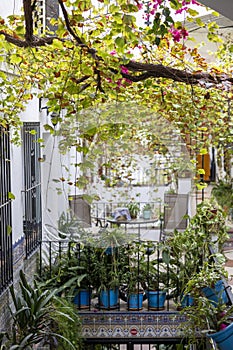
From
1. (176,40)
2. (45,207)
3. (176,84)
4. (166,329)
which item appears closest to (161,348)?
(166,329)

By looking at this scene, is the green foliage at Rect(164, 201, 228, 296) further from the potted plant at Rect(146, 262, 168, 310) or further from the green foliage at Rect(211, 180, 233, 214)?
the green foliage at Rect(211, 180, 233, 214)

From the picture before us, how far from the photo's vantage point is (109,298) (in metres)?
5.82

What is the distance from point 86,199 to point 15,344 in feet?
3.81

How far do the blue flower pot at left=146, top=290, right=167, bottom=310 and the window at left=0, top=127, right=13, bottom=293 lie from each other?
130 centimetres

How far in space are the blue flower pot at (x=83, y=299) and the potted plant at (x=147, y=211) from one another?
1085mm

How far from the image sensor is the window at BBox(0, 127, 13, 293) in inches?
203

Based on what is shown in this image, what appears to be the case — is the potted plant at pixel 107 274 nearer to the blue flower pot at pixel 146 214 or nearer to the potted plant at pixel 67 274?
the potted plant at pixel 67 274

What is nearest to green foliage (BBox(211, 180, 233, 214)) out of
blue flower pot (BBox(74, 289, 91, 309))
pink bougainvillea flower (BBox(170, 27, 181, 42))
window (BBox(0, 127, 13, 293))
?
blue flower pot (BBox(74, 289, 91, 309))

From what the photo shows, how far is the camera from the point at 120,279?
596cm

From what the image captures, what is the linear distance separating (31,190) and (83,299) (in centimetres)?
139

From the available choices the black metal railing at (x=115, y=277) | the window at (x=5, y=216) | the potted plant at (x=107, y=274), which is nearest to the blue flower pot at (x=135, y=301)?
the black metal railing at (x=115, y=277)

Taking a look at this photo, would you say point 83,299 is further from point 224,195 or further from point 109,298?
point 224,195

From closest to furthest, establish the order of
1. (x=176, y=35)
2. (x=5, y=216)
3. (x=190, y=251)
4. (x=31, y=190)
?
(x=176, y=35)
(x=5, y=216)
(x=190, y=251)
(x=31, y=190)

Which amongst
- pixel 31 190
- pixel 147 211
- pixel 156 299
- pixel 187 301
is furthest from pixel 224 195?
pixel 147 211
